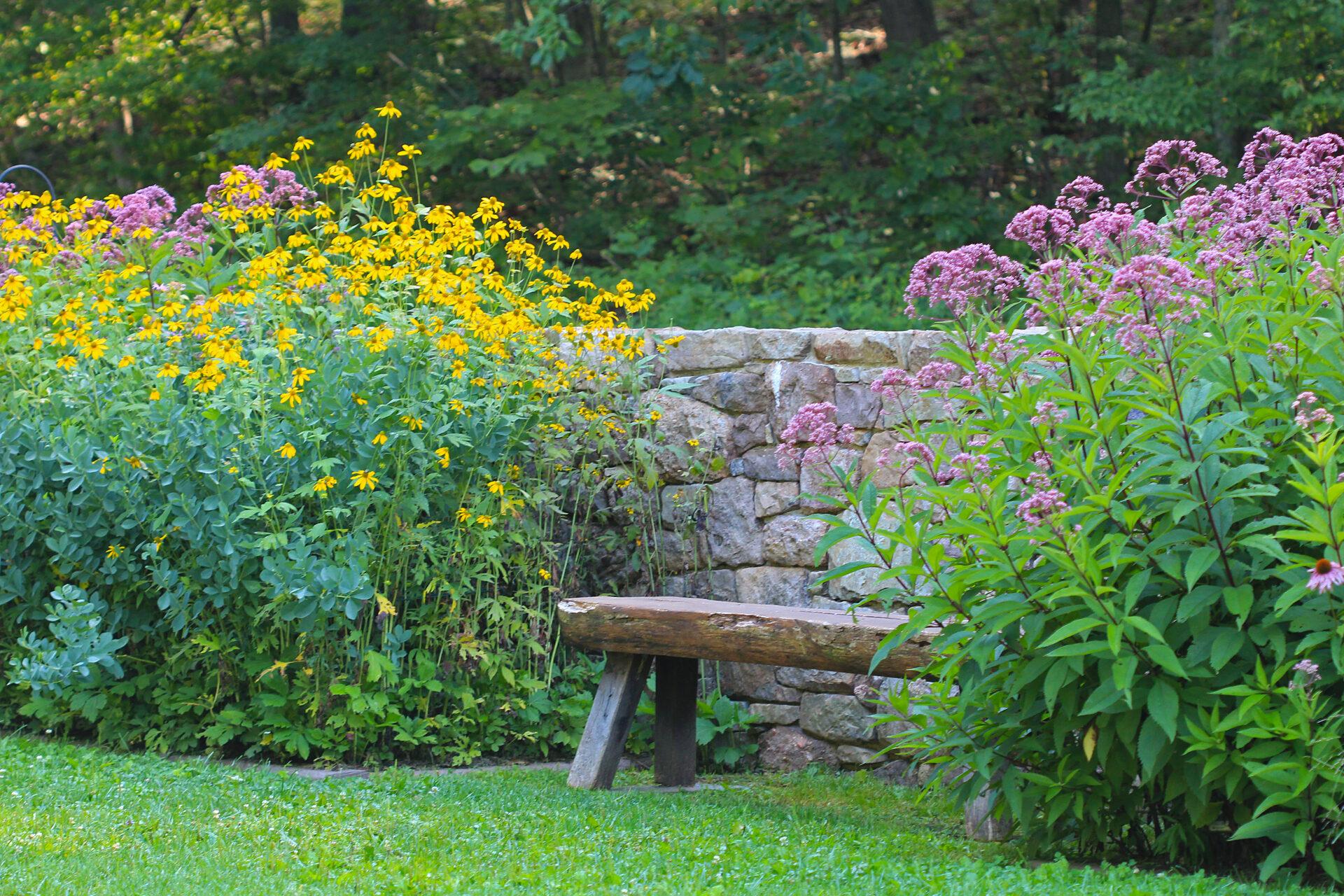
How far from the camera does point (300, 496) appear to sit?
4559mm

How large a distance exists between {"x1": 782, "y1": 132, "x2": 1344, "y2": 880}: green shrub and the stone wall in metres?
1.55

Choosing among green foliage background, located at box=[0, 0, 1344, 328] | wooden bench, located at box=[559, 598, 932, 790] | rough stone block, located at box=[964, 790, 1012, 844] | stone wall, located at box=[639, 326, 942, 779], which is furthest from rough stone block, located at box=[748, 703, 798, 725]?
green foliage background, located at box=[0, 0, 1344, 328]

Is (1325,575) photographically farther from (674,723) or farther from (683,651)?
(674,723)

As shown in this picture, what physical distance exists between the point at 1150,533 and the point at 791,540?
2.26 meters

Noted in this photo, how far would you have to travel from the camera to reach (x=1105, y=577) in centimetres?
302

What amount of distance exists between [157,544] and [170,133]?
9867 millimetres

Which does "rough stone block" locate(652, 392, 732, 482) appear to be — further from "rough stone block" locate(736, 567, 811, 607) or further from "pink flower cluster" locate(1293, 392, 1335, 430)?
"pink flower cluster" locate(1293, 392, 1335, 430)

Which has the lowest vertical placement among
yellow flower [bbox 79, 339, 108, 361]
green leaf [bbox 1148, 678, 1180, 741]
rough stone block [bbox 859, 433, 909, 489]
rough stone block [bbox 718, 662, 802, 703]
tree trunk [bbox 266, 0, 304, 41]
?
rough stone block [bbox 718, 662, 802, 703]

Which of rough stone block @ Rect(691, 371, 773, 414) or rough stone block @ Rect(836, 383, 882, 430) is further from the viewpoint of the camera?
rough stone block @ Rect(691, 371, 773, 414)

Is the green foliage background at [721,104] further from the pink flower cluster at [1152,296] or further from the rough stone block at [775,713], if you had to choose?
the pink flower cluster at [1152,296]

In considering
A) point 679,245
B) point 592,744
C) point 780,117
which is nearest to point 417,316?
point 592,744

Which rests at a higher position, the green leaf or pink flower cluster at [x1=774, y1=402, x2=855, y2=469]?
pink flower cluster at [x1=774, y1=402, x2=855, y2=469]

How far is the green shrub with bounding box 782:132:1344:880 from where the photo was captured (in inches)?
111

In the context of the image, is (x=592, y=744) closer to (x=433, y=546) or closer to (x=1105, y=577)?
(x=433, y=546)
